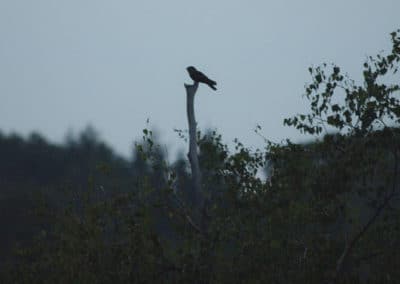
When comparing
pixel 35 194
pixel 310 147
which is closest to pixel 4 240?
pixel 35 194

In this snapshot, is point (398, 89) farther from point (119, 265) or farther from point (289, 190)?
point (119, 265)

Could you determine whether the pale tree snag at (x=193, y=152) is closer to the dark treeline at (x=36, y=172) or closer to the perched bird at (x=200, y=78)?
the perched bird at (x=200, y=78)

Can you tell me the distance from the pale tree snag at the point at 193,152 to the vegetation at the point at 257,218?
24cm

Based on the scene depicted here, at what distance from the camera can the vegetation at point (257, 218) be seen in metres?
14.6

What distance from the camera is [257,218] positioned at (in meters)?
15.4

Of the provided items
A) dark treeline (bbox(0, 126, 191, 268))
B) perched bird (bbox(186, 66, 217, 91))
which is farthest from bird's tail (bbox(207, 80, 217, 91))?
dark treeline (bbox(0, 126, 191, 268))

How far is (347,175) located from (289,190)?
130cm

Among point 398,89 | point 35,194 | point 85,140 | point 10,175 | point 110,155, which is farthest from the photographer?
point 85,140

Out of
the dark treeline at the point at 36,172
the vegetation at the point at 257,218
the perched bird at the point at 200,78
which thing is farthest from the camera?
the dark treeline at the point at 36,172

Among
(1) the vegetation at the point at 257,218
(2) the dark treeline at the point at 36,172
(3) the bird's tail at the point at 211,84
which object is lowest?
(1) the vegetation at the point at 257,218

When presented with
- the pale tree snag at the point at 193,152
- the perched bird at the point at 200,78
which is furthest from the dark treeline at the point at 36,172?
the pale tree snag at the point at 193,152

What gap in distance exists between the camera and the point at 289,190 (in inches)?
597

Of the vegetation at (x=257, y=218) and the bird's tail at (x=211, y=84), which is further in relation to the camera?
the bird's tail at (x=211, y=84)

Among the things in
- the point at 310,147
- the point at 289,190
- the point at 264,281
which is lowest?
the point at 264,281
